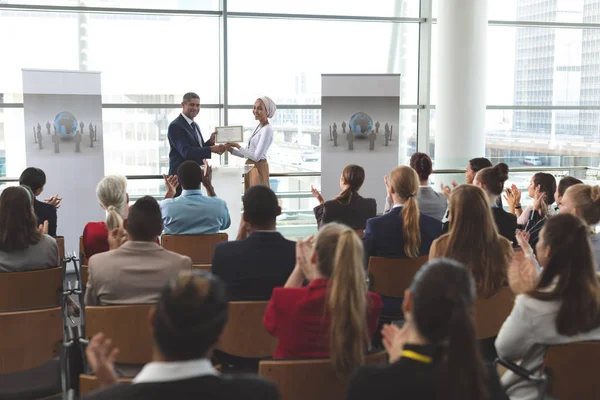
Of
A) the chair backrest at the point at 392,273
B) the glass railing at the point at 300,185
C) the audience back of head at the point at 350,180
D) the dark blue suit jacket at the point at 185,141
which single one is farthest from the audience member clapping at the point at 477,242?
the glass railing at the point at 300,185

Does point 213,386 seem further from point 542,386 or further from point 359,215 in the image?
point 359,215

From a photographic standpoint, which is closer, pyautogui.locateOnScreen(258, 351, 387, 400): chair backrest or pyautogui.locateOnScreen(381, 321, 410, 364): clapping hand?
pyautogui.locateOnScreen(381, 321, 410, 364): clapping hand

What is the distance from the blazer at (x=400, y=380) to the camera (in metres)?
1.70

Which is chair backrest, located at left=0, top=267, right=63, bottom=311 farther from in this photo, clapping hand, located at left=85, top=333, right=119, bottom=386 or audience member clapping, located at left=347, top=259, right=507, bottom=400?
audience member clapping, located at left=347, top=259, right=507, bottom=400

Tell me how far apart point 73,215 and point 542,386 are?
594 centimetres

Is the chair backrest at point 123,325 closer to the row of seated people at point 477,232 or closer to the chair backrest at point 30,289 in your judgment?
the row of seated people at point 477,232

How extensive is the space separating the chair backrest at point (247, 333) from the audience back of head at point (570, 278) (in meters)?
1.14

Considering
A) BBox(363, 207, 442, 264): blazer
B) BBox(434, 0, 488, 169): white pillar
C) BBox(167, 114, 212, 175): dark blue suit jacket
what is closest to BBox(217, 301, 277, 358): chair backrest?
BBox(363, 207, 442, 264): blazer

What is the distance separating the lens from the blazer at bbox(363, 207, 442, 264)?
411 cm

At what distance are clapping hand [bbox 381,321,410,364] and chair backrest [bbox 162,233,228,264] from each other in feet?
8.96

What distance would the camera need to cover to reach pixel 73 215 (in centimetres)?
729

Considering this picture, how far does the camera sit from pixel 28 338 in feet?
9.40

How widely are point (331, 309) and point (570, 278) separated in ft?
2.96

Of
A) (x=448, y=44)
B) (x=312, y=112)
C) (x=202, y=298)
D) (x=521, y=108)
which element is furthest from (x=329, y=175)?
(x=202, y=298)
